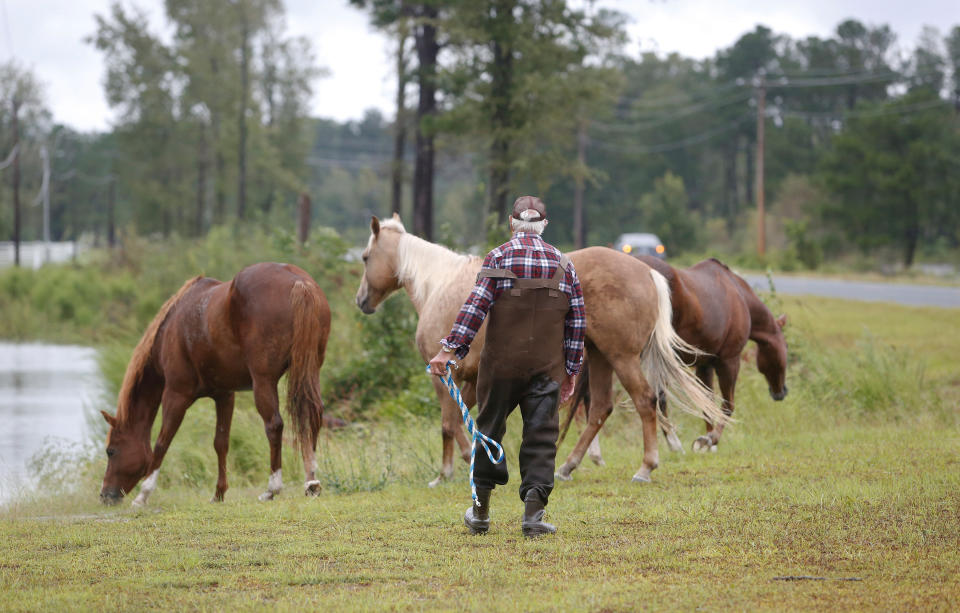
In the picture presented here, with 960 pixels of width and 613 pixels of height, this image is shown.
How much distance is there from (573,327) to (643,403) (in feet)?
6.33

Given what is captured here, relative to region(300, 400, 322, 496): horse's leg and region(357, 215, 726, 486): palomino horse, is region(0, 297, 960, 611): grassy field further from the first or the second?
region(357, 215, 726, 486): palomino horse

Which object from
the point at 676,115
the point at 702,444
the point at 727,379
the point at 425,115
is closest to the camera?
the point at 702,444

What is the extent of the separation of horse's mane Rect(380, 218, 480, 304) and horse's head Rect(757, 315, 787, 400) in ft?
11.1

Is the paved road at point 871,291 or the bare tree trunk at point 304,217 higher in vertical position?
the bare tree trunk at point 304,217

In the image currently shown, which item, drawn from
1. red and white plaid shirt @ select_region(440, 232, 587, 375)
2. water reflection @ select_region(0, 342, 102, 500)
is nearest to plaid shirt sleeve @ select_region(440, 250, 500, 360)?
red and white plaid shirt @ select_region(440, 232, 587, 375)

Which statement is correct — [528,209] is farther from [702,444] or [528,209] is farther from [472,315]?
[702,444]

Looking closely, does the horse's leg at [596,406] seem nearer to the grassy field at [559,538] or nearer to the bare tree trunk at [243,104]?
the grassy field at [559,538]

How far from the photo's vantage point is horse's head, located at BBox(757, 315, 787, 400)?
36.1 ft

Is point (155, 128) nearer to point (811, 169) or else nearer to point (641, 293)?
point (811, 169)

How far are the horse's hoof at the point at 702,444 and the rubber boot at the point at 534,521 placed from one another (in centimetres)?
405

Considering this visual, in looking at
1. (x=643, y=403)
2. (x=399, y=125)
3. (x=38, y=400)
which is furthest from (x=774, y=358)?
(x=399, y=125)

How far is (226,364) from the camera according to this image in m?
9.08

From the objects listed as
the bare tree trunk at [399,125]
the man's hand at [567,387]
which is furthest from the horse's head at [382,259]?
the bare tree trunk at [399,125]

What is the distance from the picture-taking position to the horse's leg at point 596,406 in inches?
335
